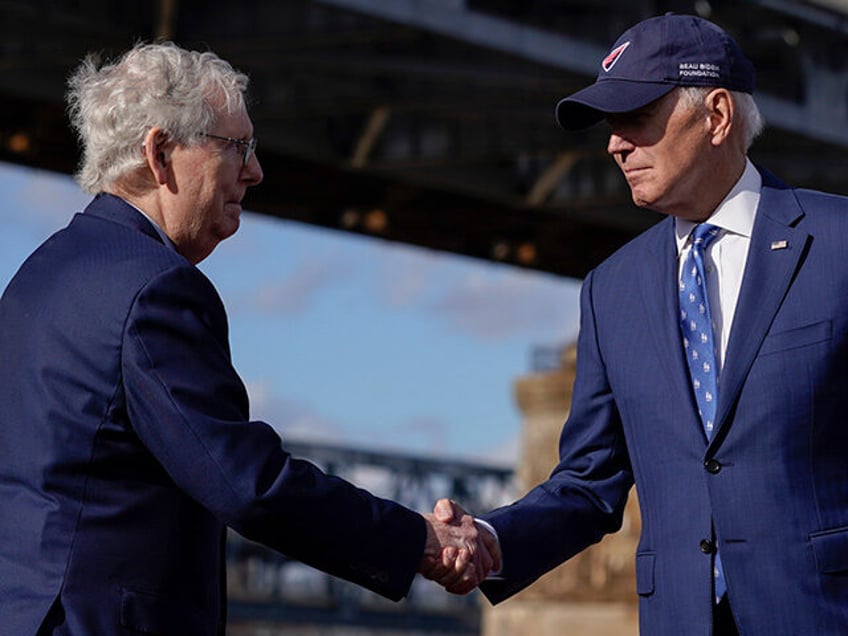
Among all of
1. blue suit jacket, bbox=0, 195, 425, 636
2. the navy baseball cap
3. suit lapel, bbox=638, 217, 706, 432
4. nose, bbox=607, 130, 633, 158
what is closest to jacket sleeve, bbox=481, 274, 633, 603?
suit lapel, bbox=638, 217, 706, 432

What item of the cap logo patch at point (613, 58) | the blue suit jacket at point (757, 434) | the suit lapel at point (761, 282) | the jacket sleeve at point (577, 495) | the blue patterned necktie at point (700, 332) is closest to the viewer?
the blue suit jacket at point (757, 434)

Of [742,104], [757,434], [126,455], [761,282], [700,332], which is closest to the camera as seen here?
[126,455]

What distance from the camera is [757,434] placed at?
4797 mm

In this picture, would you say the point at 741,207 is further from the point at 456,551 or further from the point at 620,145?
the point at 456,551

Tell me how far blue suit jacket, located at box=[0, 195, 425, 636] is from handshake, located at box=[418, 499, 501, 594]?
0.55 meters

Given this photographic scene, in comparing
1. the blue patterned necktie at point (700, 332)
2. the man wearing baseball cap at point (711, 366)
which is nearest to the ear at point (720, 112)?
the man wearing baseball cap at point (711, 366)

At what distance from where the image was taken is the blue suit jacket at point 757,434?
4.74 metres

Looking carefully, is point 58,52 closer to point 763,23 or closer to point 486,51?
point 486,51

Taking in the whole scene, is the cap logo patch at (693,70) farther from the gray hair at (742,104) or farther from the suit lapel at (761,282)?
the suit lapel at (761,282)

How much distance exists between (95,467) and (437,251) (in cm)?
2404

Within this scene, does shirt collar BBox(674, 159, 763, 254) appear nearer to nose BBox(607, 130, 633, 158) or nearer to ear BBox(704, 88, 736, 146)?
ear BBox(704, 88, 736, 146)

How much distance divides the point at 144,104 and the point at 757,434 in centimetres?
174

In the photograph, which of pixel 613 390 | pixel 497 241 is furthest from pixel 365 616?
pixel 613 390

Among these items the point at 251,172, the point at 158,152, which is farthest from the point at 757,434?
the point at 158,152
